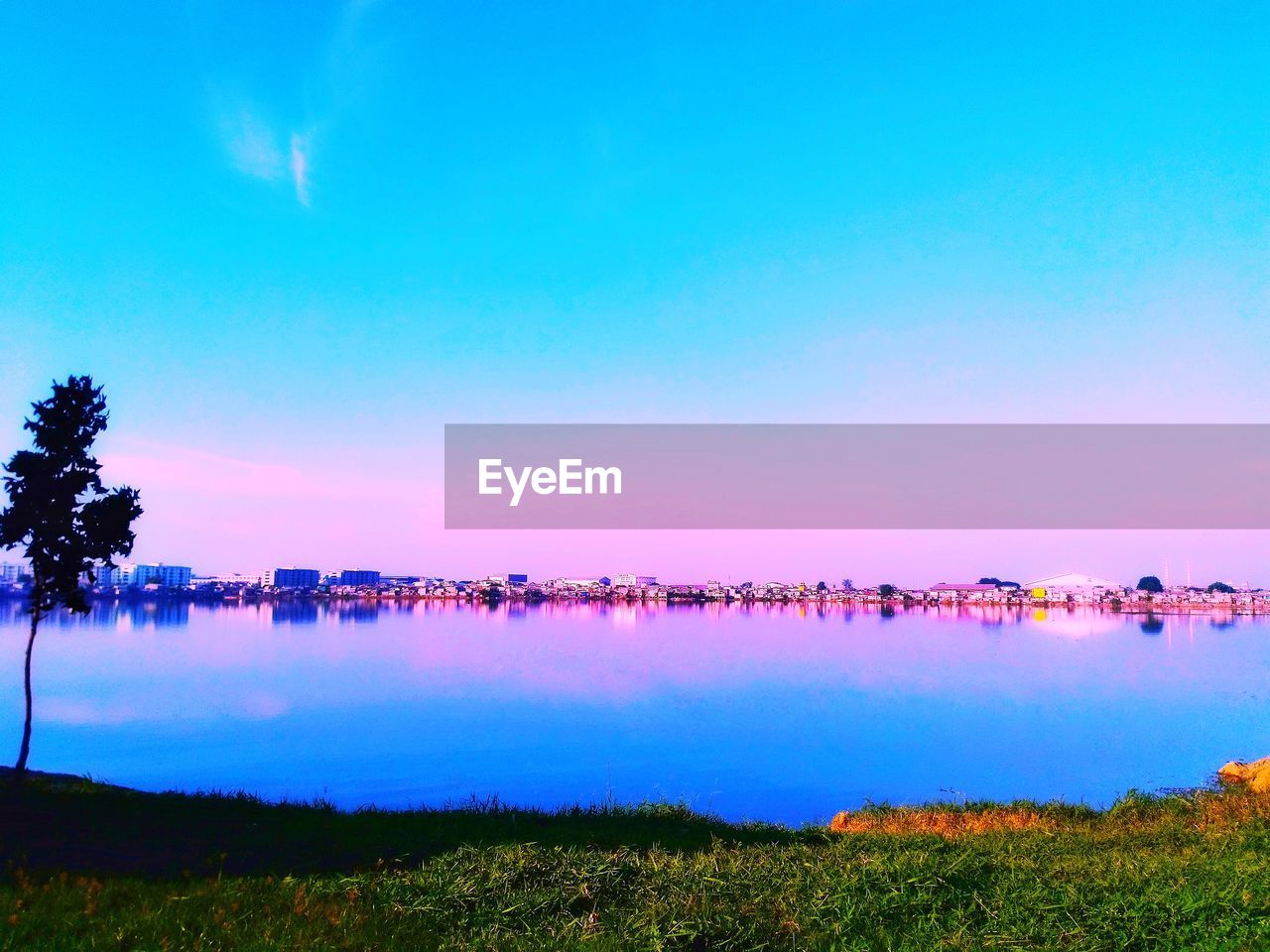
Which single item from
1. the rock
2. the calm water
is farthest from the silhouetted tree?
the rock

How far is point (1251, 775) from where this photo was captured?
686 inches

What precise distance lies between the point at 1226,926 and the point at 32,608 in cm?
2086

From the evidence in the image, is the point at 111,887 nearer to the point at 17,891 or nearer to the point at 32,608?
the point at 17,891

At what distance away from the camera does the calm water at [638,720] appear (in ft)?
81.4

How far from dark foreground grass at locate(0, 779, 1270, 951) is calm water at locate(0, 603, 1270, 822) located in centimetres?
1307

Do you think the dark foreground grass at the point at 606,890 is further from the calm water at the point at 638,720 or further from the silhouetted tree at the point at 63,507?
the calm water at the point at 638,720

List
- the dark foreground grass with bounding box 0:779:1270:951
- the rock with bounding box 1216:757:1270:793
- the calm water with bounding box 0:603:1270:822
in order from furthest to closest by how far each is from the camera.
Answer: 1. the calm water with bounding box 0:603:1270:822
2. the rock with bounding box 1216:757:1270:793
3. the dark foreground grass with bounding box 0:779:1270:951

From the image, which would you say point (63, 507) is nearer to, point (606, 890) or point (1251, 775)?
point (606, 890)

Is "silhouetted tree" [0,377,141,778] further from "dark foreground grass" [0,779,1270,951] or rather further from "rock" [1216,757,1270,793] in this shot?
"rock" [1216,757,1270,793]

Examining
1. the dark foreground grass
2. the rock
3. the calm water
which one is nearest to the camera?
the dark foreground grass

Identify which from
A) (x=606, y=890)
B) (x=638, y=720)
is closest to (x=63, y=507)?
(x=606, y=890)

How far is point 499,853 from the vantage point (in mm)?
7203

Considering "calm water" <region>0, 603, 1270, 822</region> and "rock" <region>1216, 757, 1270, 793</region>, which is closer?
"rock" <region>1216, 757, 1270, 793</region>

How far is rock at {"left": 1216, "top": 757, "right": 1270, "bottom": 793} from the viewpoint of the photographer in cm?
1558
